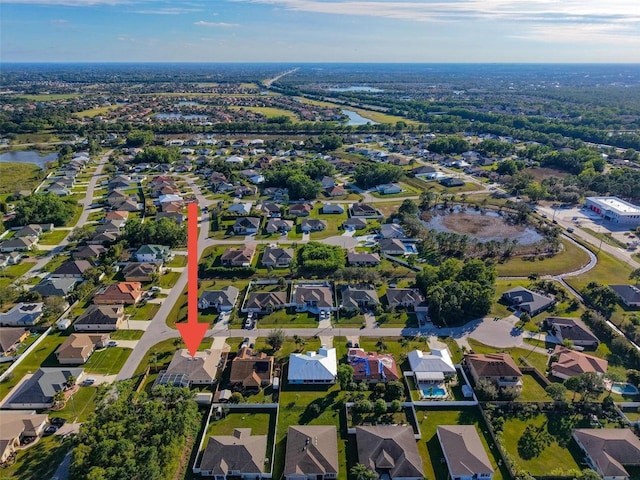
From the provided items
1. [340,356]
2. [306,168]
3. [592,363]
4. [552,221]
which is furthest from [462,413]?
[306,168]

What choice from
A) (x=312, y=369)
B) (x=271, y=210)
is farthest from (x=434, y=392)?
(x=271, y=210)

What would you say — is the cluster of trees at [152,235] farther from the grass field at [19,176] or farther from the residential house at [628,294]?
the residential house at [628,294]

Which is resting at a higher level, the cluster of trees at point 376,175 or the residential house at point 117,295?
the cluster of trees at point 376,175

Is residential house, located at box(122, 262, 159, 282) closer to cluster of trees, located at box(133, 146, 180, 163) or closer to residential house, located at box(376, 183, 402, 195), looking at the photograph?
residential house, located at box(376, 183, 402, 195)

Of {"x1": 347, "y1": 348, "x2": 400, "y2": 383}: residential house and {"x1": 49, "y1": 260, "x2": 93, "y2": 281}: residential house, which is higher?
{"x1": 49, "y1": 260, "x2": 93, "y2": 281}: residential house

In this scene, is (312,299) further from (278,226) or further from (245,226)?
(245,226)

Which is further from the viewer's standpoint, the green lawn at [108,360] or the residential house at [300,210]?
the residential house at [300,210]

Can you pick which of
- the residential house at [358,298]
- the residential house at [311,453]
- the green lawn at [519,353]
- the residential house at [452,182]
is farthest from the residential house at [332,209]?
the residential house at [311,453]

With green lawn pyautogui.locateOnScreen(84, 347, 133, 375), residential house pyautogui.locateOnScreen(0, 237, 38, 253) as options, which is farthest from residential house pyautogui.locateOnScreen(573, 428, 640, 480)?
residential house pyautogui.locateOnScreen(0, 237, 38, 253)
